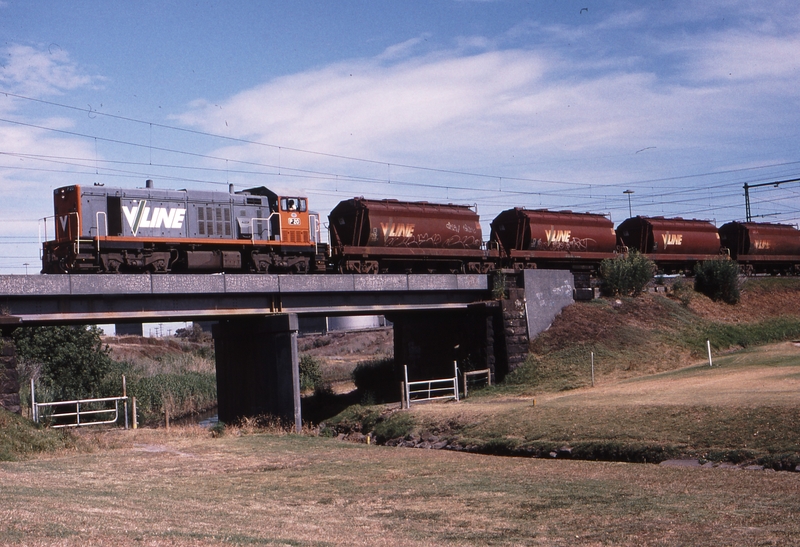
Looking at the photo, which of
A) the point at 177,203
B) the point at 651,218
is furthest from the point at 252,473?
the point at 651,218

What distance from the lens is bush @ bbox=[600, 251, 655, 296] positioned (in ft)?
139

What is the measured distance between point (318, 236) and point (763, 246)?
35.3 m

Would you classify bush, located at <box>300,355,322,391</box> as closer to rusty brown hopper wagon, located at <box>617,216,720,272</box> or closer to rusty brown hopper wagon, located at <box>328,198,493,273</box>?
rusty brown hopper wagon, located at <box>328,198,493,273</box>

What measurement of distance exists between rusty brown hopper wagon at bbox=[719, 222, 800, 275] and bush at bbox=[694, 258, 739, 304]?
8706mm

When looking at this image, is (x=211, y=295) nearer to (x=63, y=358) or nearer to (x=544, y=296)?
(x=63, y=358)

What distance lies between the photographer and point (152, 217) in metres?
30.5

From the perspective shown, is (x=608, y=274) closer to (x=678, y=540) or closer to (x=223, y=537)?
(x=678, y=540)

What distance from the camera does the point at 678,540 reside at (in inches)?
413

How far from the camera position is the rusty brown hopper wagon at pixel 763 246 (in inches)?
2162

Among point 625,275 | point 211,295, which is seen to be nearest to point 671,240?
point 625,275

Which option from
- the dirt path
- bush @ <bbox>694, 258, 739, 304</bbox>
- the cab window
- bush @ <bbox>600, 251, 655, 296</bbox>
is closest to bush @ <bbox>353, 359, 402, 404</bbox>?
the dirt path

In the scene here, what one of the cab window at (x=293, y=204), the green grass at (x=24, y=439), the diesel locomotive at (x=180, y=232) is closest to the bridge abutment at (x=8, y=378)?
the green grass at (x=24, y=439)

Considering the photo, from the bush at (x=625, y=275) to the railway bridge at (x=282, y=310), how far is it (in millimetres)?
3792

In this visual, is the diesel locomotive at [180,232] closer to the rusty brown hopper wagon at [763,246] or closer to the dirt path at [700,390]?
the dirt path at [700,390]
